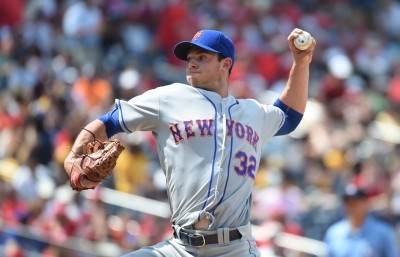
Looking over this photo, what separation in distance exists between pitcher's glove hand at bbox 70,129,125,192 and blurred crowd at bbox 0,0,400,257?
4.44 m

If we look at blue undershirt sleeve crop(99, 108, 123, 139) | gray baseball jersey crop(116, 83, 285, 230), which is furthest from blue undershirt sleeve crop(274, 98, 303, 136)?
blue undershirt sleeve crop(99, 108, 123, 139)

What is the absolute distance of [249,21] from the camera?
52.7ft

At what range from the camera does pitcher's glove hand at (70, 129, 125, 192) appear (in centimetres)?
532

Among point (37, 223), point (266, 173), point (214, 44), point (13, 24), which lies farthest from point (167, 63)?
point (214, 44)

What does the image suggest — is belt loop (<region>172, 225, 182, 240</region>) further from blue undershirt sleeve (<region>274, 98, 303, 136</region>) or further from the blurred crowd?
the blurred crowd

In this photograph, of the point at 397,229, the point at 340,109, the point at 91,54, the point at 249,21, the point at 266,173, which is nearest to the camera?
the point at 397,229

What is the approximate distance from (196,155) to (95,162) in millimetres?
566

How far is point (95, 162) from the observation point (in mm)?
5305

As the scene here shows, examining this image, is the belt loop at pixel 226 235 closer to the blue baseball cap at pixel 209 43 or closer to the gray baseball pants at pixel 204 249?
the gray baseball pants at pixel 204 249

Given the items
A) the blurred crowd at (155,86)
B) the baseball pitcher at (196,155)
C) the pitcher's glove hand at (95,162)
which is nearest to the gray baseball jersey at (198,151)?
the baseball pitcher at (196,155)

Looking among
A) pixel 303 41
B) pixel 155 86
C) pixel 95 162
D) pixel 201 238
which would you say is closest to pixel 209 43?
pixel 303 41

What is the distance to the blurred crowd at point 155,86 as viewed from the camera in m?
10.8

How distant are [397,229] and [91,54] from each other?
5468 millimetres

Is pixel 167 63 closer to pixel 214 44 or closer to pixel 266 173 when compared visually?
pixel 266 173
